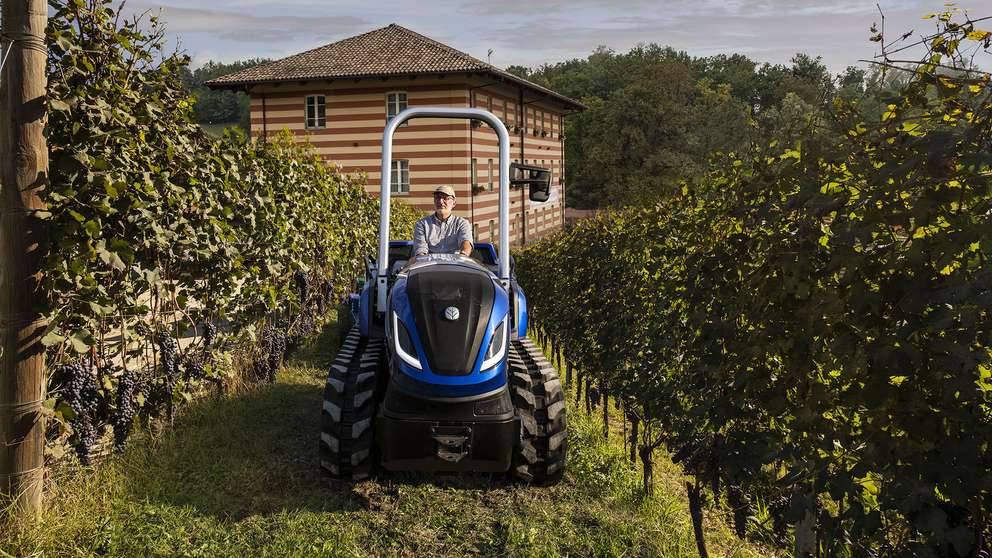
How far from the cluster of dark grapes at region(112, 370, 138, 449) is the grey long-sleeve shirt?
2.28 m

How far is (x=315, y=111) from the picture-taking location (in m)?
32.3

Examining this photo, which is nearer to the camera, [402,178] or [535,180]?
[535,180]

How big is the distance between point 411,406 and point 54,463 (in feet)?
6.51

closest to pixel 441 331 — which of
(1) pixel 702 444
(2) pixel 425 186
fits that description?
(1) pixel 702 444

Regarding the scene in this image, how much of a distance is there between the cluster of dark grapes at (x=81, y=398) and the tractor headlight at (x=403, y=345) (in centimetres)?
173

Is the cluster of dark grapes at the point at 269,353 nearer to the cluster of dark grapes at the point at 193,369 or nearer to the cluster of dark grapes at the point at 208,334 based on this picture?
the cluster of dark grapes at the point at 208,334

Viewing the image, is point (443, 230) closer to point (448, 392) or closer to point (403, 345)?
point (403, 345)

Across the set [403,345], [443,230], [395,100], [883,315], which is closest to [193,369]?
[403,345]

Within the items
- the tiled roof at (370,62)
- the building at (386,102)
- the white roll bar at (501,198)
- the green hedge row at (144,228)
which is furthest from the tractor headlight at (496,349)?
the building at (386,102)

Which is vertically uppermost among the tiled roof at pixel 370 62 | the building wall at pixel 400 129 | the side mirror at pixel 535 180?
the tiled roof at pixel 370 62

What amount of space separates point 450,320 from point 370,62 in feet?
92.8

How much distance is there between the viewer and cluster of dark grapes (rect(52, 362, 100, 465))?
4.34 meters

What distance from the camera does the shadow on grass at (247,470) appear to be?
4715 millimetres

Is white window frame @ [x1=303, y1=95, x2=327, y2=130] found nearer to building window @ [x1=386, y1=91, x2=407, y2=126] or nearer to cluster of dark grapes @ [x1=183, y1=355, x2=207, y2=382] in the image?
building window @ [x1=386, y1=91, x2=407, y2=126]
